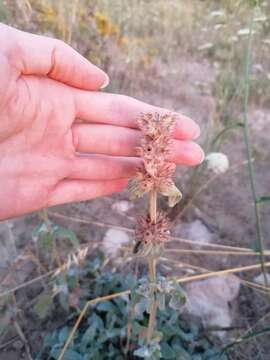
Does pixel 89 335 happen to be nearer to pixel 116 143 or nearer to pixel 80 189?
pixel 80 189

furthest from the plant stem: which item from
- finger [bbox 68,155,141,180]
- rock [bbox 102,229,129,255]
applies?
rock [bbox 102,229,129,255]

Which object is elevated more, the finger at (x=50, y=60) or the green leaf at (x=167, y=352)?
the finger at (x=50, y=60)

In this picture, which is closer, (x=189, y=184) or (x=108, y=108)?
Result: (x=108, y=108)

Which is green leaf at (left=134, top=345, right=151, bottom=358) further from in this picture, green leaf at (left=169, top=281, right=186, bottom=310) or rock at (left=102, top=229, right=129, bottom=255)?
rock at (left=102, top=229, right=129, bottom=255)

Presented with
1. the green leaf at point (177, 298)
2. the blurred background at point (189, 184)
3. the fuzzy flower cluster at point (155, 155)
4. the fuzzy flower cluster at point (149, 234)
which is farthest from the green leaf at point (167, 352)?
the fuzzy flower cluster at point (155, 155)

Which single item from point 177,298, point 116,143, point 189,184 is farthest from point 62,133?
point 189,184

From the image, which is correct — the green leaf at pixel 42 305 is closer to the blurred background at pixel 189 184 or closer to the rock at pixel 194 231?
the blurred background at pixel 189 184

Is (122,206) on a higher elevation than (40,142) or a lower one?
lower

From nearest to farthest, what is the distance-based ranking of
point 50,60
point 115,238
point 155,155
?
point 155,155 → point 50,60 → point 115,238
